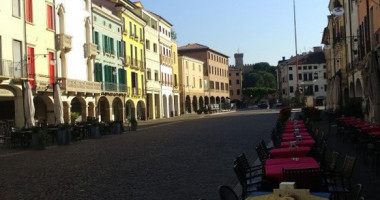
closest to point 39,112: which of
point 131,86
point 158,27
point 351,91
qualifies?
point 131,86

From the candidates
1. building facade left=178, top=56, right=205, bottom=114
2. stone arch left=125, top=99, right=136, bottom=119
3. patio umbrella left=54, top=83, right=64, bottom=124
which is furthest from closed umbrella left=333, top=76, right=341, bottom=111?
building facade left=178, top=56, right=205, bottom=114

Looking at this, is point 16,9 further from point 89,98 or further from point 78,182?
point 78,182

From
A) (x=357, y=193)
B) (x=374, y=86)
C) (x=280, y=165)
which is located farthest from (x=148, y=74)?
(x=357, y=193)

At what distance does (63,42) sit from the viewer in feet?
113

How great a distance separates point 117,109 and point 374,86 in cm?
3400

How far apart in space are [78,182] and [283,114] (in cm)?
1167

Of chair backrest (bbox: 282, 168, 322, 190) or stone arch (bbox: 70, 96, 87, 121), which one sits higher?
stone arch (bbox: 70, 96, 87, 121)

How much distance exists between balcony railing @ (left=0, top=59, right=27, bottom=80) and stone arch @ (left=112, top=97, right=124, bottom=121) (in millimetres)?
18815

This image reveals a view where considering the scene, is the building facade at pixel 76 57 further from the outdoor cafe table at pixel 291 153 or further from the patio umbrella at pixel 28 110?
the outdoor cafe table at pixel 291 153

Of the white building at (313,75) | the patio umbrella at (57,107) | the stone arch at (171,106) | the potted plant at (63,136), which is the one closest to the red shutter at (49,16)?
the patio umbrella at (57,107)

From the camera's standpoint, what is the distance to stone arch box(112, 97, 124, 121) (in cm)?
4750

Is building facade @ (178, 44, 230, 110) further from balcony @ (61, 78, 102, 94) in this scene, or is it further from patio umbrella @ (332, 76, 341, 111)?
patio umbrella @ (332, 76, 341, 111)

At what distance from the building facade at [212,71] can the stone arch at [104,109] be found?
39265mm

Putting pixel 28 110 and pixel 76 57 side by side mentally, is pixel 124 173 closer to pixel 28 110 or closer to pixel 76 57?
pixel 28 110
